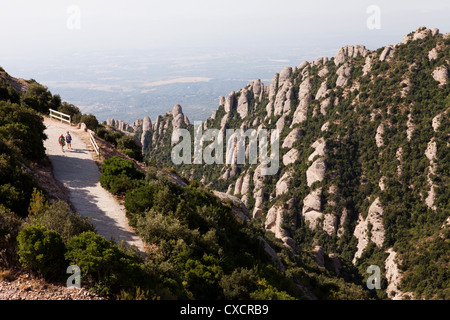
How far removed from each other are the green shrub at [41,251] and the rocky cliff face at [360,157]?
49.4m

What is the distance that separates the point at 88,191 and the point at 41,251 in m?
10.9

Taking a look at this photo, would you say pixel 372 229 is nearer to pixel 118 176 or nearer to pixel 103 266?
pixel 118 176

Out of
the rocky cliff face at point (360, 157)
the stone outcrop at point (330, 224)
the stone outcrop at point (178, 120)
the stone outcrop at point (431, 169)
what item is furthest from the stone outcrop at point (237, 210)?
the stone outcrop at point (178, 120)

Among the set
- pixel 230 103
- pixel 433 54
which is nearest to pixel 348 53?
pixel 433 54

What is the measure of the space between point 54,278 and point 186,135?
425 feet

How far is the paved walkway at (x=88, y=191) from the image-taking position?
14883 millimetres

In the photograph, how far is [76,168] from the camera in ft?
73.4

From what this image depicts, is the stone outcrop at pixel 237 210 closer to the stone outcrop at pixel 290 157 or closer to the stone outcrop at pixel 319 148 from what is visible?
the stone outcrop at pixel 319 148

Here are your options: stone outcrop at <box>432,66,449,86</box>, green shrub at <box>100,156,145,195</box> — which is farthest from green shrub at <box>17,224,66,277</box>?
stone outcrop at <box>432,66,449,86</box>

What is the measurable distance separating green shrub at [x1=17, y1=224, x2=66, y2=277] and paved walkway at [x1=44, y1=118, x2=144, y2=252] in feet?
8.83

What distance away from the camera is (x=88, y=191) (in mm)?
19047

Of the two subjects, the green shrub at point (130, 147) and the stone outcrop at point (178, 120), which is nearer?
the green shrub at point (130, 147)

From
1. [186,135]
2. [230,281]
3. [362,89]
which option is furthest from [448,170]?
[186,135]

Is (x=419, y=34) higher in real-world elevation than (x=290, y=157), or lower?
higher
